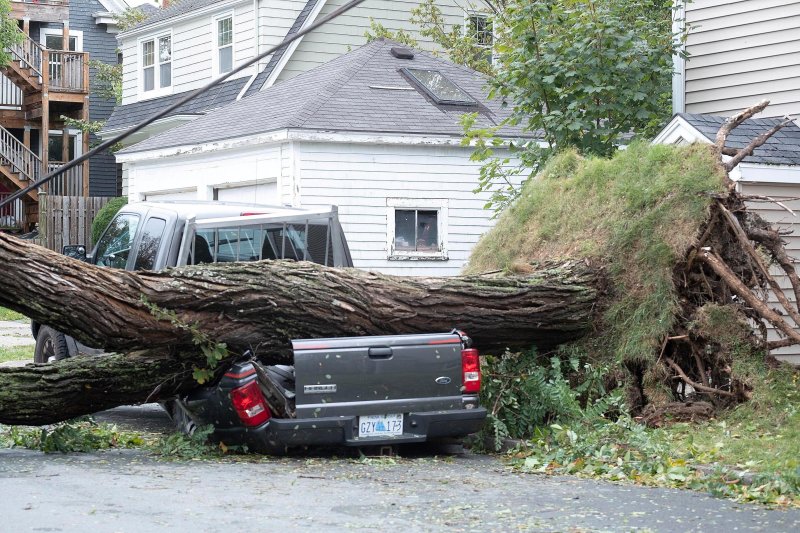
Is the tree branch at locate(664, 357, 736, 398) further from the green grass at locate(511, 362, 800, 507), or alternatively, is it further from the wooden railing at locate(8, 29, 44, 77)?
the wooden railing at locate(8, 29, 44, 77)

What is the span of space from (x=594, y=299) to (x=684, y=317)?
0.76 meters

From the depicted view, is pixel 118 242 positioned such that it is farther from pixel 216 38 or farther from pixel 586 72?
pixel 216 38

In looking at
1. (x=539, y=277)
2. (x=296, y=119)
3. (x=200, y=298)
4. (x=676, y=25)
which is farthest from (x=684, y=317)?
(x=296, y=119)

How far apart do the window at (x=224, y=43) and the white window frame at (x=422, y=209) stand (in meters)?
8.38

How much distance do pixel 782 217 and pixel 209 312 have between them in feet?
21.9

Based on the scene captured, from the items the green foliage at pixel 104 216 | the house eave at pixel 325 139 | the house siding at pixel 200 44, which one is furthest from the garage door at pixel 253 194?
the green foliage at pixel 104 216

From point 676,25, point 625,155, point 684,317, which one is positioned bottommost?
point 684,317

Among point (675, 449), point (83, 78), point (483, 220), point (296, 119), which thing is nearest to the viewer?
point (675, 449)

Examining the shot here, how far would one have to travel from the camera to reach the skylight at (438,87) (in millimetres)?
19641

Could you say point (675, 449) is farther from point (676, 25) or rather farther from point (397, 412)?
point (676, 25)

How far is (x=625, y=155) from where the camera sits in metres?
10.8

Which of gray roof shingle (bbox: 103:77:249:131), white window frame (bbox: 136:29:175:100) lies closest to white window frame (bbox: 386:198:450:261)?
gray roof shingle (bbox: 103:77:249:131)

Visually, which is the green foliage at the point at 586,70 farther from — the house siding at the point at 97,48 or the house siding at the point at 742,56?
the house siding at the point at 97,48

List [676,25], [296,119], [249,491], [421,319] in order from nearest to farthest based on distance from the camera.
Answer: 1. [249,491]
2. [421,319]
3. [676,25]
4. [296,119]
